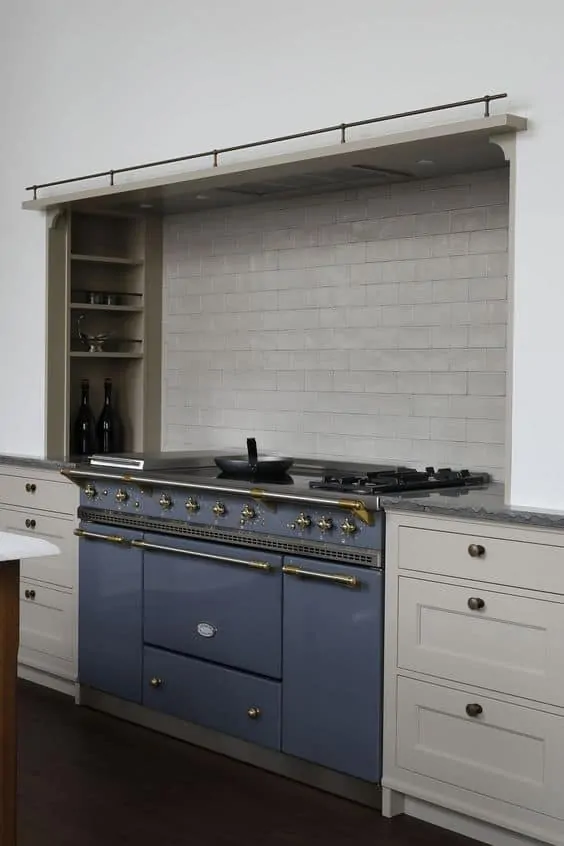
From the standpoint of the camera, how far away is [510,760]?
3.65 m

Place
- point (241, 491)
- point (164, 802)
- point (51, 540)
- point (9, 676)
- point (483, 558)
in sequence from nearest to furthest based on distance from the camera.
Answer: point (9, 676) → point (483, 558) → point (164, 802) → point (241, 491) → point (51, 540)

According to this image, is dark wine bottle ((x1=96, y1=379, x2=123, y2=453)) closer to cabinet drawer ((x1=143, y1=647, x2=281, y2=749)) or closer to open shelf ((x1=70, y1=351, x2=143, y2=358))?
open shelf ((x1=70, y1=351, x2=143, y2=358))

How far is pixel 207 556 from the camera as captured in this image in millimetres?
4598

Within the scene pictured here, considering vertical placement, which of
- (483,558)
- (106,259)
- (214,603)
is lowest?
(214,603)

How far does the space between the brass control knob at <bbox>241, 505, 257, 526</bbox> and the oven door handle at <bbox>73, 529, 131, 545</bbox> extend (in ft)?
2.38

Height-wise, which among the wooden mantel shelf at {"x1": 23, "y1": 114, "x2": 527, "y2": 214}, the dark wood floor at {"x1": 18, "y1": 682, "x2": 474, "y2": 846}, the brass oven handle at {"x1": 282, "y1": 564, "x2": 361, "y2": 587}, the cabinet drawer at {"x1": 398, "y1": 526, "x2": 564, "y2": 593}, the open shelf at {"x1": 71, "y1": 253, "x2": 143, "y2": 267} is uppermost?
the wooden mantel shelf at {"x1": 23, "y1": 114, "x2": 527, "y2": 214}

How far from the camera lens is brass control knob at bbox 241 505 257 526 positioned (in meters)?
4.42

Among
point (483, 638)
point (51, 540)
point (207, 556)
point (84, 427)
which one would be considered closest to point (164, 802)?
point (207, 556)

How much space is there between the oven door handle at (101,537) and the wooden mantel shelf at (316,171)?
142 centimetres

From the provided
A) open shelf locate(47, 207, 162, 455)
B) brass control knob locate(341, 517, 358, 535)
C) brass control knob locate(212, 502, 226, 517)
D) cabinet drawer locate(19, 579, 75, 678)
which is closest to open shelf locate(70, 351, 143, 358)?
open shelf locate(47, 207, 162, 455)

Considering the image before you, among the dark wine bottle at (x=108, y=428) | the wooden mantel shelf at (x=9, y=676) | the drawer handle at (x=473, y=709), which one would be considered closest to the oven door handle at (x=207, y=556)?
the drawer handle at (x=473, y=709)

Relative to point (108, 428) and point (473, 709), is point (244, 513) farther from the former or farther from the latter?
point (108, 428)

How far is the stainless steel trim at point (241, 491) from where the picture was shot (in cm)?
398

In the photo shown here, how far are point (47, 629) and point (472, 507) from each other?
2.51 meters
